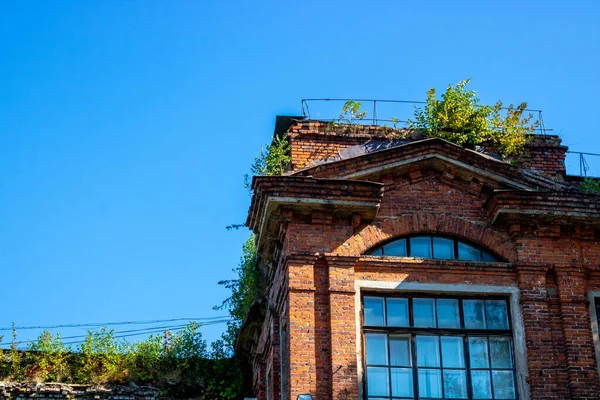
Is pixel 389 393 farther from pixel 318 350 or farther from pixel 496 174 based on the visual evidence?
pixel 496 174

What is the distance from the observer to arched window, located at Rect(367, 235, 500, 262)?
1683 cm

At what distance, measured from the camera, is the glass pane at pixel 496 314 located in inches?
651

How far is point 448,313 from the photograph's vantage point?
1653 centimetres

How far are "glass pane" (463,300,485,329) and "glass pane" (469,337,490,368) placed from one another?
230mm

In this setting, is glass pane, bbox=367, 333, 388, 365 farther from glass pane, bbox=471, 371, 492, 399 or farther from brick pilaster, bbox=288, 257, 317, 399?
glass pane, bbox=471, 371, 492, 399

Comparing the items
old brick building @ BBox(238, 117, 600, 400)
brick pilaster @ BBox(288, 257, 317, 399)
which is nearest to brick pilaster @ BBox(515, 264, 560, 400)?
old brick building @ BBox(238, 117, 600, 400)

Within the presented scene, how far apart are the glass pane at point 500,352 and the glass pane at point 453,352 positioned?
1.75 feet

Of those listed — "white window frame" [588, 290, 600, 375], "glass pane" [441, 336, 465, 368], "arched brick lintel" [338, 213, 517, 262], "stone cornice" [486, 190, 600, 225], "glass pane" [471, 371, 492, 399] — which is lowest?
"glass pane" [471, 371, 492, 399]

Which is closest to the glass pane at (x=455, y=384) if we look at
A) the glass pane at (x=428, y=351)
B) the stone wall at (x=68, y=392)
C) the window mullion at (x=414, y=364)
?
the glass pane at (x=428, y=351)

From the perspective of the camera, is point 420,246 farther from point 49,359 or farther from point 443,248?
point 49,359

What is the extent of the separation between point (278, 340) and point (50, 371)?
20.5ft

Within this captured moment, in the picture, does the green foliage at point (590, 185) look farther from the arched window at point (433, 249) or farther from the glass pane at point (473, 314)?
the glass pane at point (473, 314)

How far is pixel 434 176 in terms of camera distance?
57.3ft

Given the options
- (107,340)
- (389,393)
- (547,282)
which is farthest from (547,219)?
(107,340)
